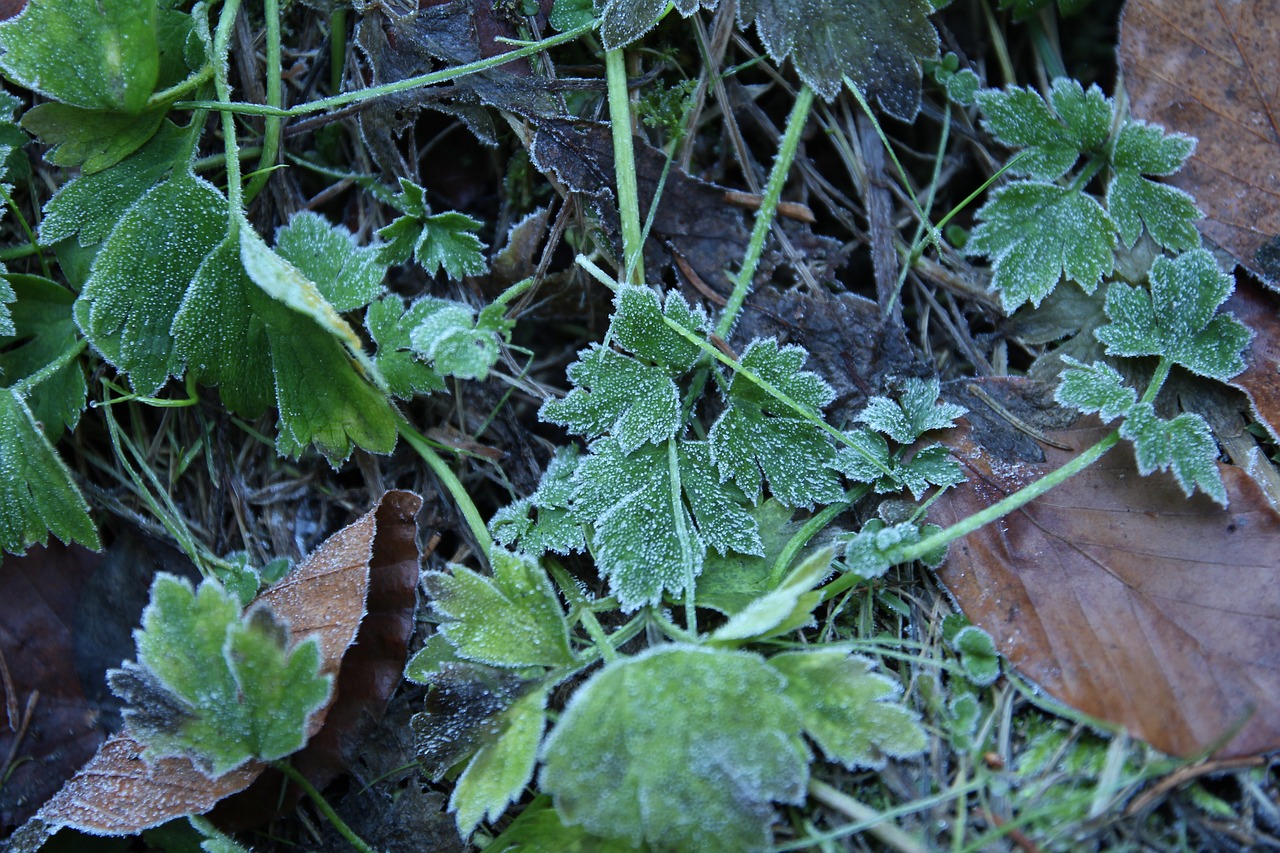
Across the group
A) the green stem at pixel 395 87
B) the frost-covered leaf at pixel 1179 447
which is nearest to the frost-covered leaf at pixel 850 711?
the frost-covered leaf at pixel 1179 447

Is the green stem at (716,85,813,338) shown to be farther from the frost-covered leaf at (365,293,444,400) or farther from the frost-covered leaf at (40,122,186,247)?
the frost-covered leaf at (40,122,186,247)

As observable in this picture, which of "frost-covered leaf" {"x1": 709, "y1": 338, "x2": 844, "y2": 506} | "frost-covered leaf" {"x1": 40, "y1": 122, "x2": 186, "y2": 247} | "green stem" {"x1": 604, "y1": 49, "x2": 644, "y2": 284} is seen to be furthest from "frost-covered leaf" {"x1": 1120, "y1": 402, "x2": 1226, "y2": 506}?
"frost-covered leaf" {"x1": 40, "y1": 122, "x2": 186, "y2": 247}

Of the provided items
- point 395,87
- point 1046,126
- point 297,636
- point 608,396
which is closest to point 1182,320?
point 1046,126

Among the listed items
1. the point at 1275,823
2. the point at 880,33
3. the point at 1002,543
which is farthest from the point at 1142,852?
the point at 880,33

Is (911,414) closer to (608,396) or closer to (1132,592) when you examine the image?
(1132,592)

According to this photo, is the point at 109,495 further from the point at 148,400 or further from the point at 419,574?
the point at 419,574
